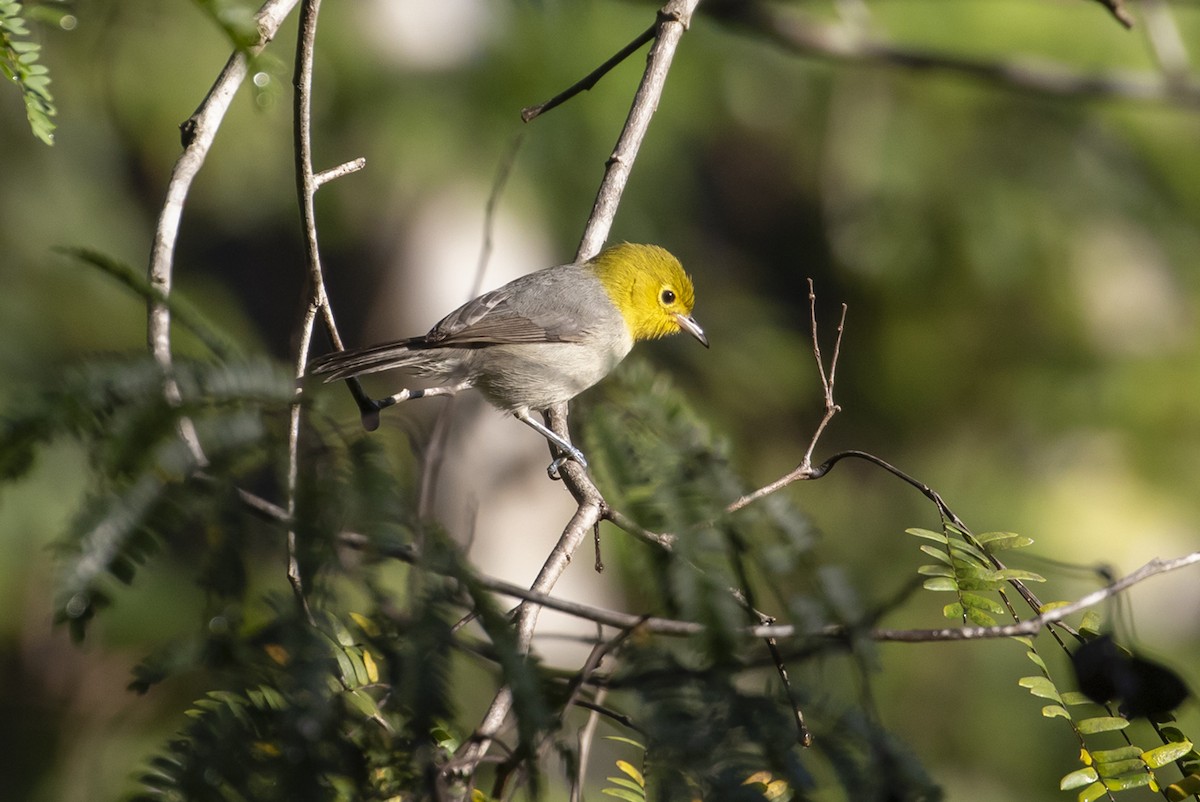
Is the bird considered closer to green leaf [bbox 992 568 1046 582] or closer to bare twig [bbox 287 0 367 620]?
bare twig [bbox 287 0 367 620]

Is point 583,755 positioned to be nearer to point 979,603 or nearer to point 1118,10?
point 979,603

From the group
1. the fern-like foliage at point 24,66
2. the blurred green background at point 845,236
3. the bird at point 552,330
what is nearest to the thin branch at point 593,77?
the bird at point 552,330

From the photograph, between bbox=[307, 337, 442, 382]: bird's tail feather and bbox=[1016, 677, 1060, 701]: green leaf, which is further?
bbox=[307, 337, 442, 382]: bird's tail feather

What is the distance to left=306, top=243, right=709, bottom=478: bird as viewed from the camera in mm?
3594

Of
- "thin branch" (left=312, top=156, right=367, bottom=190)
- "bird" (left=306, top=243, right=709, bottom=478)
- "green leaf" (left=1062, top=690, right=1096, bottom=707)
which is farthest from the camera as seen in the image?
"bird" (left=306, top=243, right=709, bottom=478)

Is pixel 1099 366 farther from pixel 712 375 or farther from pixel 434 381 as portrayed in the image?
pixel 434 381

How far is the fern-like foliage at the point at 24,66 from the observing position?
170cm

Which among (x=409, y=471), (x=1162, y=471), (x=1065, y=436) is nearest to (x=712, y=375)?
(x=1065, y=436)

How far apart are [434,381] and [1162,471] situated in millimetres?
4203

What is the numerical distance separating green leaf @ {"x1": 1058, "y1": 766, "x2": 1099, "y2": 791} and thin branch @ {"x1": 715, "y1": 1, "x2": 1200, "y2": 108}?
3770 mm

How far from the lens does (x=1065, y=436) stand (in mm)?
6160

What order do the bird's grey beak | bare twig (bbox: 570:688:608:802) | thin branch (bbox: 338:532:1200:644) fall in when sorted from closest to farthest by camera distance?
thin branch (bbox: 338:532:1200:644) < bare twig (bbox: 570:688:608:802) < the bird's grey beak

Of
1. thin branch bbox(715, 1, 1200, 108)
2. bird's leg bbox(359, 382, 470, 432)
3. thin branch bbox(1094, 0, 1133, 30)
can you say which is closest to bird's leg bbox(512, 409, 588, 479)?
bird's leg bbox(359, 382, 470, 432)

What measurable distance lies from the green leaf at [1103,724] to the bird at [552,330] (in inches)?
73.6
